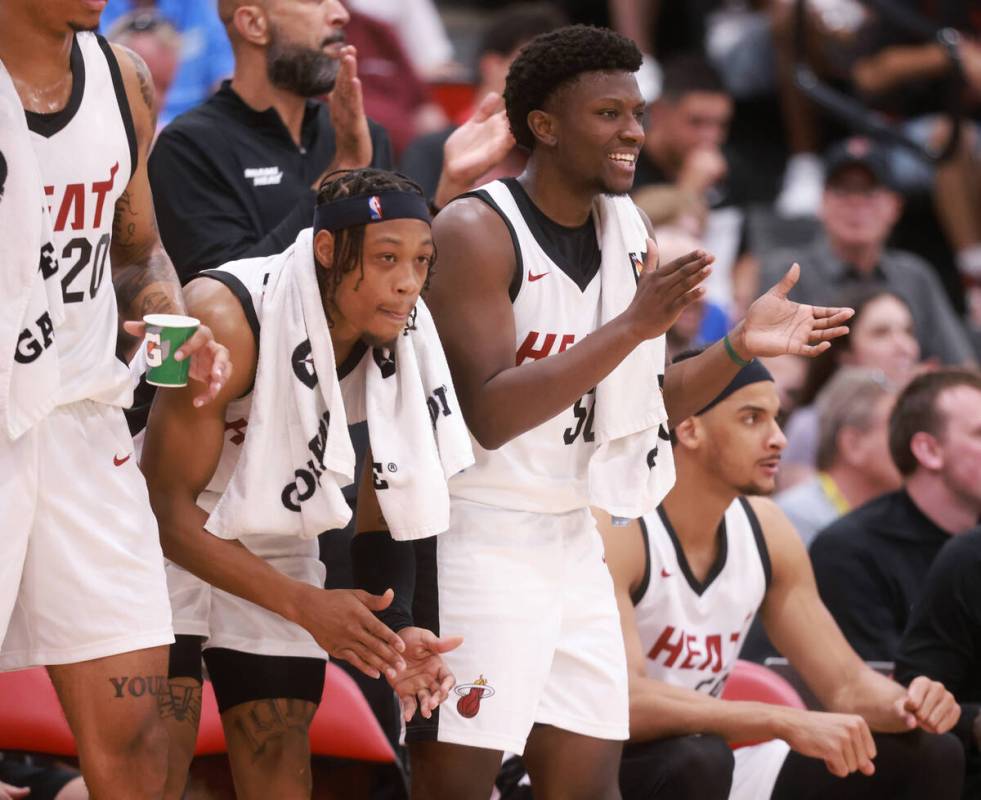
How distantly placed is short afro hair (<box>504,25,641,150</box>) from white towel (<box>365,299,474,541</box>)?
2.10 ft

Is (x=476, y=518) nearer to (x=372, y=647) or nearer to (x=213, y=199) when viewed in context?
(x=372, y=647)

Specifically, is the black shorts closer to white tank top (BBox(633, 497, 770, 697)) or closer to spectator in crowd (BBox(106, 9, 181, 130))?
white tank top (BBox(633, 497, 770, 697))

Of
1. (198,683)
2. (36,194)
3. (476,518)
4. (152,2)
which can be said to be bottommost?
(198,683)

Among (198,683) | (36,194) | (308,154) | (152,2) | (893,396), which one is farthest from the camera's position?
(152,2)

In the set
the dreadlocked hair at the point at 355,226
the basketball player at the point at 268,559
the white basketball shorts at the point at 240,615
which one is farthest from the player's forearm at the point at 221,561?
the dreadlocked hair at the point at 355,226

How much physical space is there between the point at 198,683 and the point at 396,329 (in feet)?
3.01

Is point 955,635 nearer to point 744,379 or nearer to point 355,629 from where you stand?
point 744,379

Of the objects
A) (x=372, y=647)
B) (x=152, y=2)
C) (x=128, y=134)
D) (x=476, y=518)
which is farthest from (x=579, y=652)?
(x=152, y=2)

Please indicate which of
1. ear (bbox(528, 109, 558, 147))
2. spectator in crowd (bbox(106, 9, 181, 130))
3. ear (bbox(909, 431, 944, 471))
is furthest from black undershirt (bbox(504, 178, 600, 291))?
spectator in crowd (bbox(106, 9, 181, 130))

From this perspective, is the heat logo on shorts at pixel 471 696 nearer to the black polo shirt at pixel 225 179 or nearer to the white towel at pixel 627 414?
the white towel at pixel 627 414

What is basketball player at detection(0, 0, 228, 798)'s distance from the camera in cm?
333

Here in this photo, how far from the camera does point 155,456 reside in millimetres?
3668

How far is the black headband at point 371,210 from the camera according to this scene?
12.2ft

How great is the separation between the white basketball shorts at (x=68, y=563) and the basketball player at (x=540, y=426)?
0.80 meters
